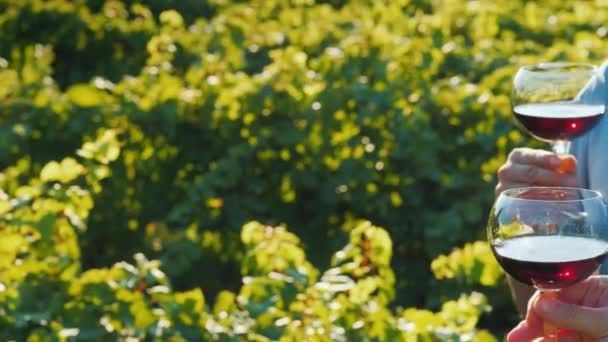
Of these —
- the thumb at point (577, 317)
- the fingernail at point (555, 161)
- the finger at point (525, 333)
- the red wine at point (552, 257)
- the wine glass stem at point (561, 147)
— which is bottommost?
the finger at point (525, 333)

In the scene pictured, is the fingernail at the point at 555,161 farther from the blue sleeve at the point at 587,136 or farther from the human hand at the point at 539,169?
the blue sleeve at the point at 587,136

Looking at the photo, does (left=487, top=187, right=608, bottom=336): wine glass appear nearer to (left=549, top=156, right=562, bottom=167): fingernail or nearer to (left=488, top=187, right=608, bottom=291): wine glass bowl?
(left=488, top=187, right=608, bottom=291): wine glass bowl

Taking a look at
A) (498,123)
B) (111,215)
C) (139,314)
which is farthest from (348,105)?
(139,314)

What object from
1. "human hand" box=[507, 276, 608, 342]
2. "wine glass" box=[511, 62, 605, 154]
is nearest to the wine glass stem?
"wine glass" box=[511, 62, 605, 154]

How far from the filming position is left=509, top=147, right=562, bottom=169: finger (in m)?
3.01

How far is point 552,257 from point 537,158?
865 millimetres

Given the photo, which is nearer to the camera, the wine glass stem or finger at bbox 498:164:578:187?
finger at bbox 498:164:578:187

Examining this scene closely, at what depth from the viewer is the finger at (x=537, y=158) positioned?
3010 millimetres

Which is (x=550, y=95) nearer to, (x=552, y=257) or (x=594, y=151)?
(x=594, y=151)

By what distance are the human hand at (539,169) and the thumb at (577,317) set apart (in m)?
0.80

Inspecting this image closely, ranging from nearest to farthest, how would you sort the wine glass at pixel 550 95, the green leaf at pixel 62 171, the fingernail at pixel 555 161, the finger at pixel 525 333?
1. the finger at pixel 525 333
2. the fingernail at pixel 555 161
3. the wine glass at pixel 550 95
4. the green leaf at pixel 62 171

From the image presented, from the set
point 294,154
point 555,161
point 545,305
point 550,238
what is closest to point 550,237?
point 550,238

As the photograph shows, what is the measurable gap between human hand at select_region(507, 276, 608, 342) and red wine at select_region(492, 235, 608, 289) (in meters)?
0.04

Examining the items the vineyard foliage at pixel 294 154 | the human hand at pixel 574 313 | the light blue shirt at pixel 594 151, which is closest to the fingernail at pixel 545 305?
the human hand at pixel 574 313
